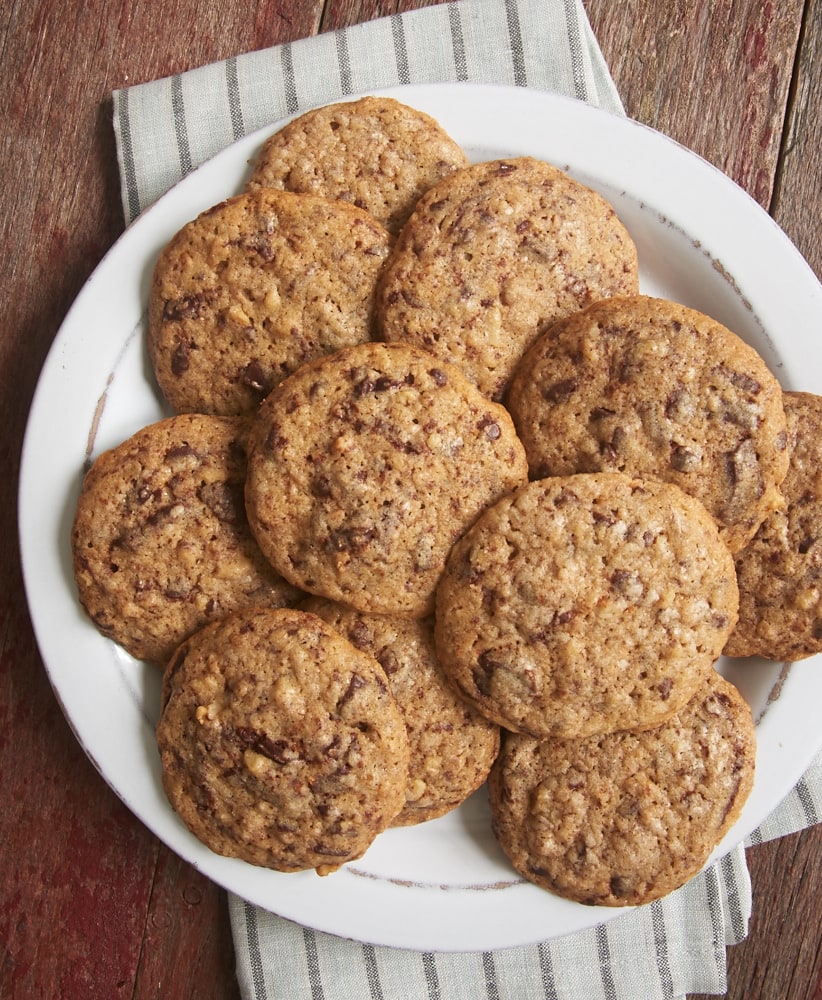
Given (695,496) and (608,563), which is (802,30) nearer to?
(695,496)

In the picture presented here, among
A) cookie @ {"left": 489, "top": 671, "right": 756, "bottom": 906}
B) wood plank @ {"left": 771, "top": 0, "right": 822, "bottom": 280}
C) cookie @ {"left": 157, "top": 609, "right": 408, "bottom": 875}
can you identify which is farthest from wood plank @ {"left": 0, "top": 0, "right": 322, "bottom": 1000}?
wood plank @ {"left": 771, "top": 0, "right": 822, "bottom": 280}

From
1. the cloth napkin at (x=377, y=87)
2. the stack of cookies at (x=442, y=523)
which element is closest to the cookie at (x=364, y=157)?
the stack of cookies at (x=442, y=523)

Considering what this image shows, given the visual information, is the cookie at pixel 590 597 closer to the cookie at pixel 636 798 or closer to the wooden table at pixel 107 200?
the cookie at pixel 636 798

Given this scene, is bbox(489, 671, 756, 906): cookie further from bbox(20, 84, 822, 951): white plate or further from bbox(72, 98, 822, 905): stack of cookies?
bbox(20, 84, 822, 951): white plate

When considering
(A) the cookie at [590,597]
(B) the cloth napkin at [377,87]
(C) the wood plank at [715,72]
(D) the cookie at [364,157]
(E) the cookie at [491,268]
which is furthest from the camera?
(C) the wood plank at [715,72]

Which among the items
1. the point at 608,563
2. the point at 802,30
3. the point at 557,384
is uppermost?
the point at 802,30

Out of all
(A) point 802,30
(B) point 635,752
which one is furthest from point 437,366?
(A) point 802,30

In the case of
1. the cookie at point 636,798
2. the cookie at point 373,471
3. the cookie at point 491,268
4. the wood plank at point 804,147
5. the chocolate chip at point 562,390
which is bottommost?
the cookie at point 636,798
